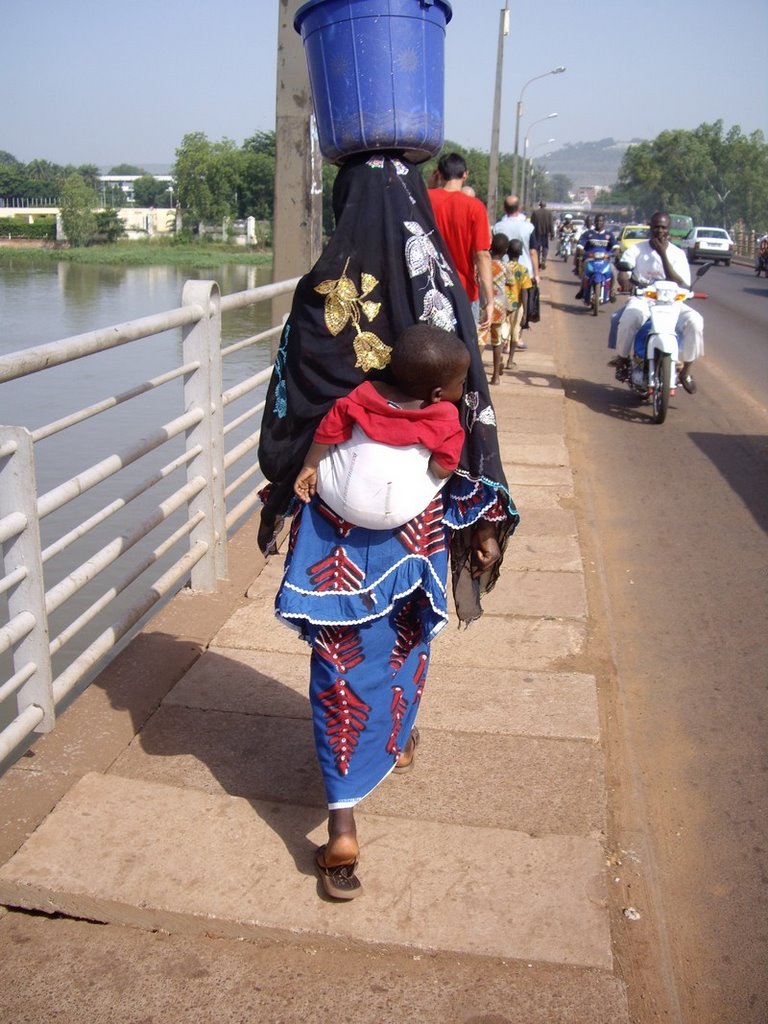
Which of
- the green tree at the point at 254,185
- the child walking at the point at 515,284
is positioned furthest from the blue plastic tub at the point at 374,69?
the green tree at the point at 254,185

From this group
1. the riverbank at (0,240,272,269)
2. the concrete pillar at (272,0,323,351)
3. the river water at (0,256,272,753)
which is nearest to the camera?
the concrete pillar at (272,0,323,351)

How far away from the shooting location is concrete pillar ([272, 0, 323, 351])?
6.27m

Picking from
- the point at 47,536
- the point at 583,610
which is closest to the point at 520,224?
the point at 47,536

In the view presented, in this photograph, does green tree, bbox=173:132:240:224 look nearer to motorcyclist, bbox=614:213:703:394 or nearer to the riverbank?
the riverbank

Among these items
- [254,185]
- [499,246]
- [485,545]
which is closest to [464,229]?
[499,246]

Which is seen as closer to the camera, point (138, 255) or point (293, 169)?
point (293, 169)

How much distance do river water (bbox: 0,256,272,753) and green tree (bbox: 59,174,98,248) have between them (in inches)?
1630

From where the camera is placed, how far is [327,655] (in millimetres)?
2662

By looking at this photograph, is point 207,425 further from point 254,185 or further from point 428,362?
point 254,185

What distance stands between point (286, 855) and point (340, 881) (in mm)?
235

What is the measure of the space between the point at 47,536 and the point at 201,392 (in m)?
4.05

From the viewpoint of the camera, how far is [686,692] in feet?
13.6

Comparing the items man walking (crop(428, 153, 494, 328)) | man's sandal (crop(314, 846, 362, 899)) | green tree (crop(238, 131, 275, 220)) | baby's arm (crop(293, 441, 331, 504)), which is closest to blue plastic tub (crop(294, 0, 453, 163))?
baby's arm (crop(293, 441, 331, 504))

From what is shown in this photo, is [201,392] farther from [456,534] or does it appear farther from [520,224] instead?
[520,224]
